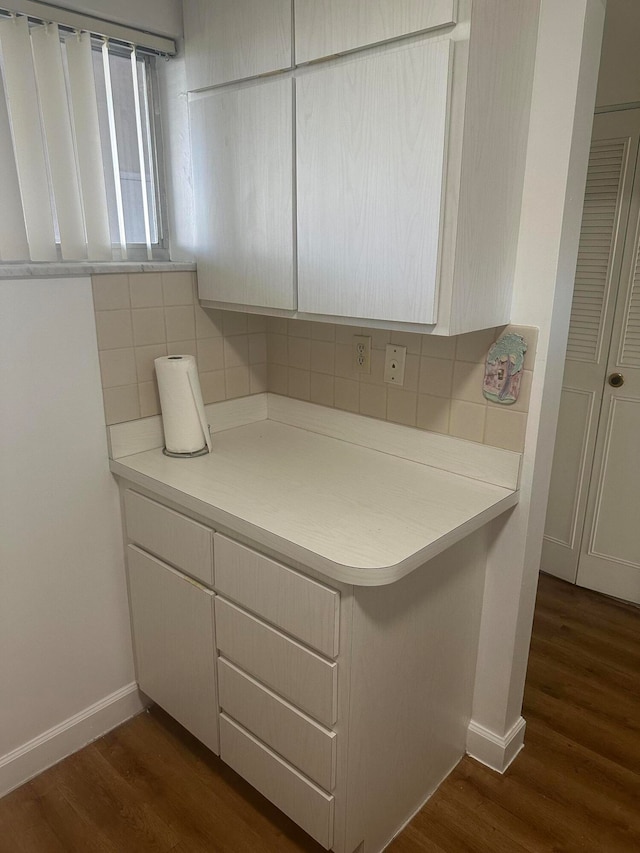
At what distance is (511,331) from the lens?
5.18 ft

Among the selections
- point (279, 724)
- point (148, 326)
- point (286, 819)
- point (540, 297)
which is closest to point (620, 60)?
point (540, 297)

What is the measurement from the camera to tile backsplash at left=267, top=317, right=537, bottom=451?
64.7 inches

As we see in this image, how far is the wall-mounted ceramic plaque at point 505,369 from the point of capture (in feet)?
5.16

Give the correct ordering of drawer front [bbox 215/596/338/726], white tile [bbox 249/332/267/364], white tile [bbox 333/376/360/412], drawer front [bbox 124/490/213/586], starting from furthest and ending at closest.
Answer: white tile [bbox 249/332/267/364], white tile [bbox 333/376/360/412], drawer front [bbox 124/490/213/586], drawer front [bbox 215/596/338/726]

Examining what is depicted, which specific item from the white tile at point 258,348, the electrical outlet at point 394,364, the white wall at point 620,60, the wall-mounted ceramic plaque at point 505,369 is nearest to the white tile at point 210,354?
the white tile at point 258,348

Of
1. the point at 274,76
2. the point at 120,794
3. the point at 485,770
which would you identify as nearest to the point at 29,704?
the point at 120,794

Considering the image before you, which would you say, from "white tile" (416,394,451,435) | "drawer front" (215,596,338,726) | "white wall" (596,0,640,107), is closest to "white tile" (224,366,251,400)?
"white tile" (416,394,451,435)

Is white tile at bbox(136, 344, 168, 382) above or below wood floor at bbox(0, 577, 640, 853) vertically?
above

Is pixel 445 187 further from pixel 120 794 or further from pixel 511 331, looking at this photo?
pixel 120 794

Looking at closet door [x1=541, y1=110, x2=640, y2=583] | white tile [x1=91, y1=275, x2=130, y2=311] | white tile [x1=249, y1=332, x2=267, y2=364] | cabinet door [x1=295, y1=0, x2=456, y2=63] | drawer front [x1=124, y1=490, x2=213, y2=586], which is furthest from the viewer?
closet door [x1=541, y1=110, x2=640, y2=583]

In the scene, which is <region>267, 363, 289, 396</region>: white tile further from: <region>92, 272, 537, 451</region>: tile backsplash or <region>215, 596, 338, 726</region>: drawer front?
<region>215, 596, 338, 726</region>: drawer front

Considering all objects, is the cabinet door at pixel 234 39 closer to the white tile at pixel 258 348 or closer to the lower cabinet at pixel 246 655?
the white tile at pixel 258 348

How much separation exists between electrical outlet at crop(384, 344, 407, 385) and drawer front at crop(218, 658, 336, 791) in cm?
93

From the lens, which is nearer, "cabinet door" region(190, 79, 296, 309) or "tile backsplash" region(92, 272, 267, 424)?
"cabinet door" region(190, 79, 296, 309)
